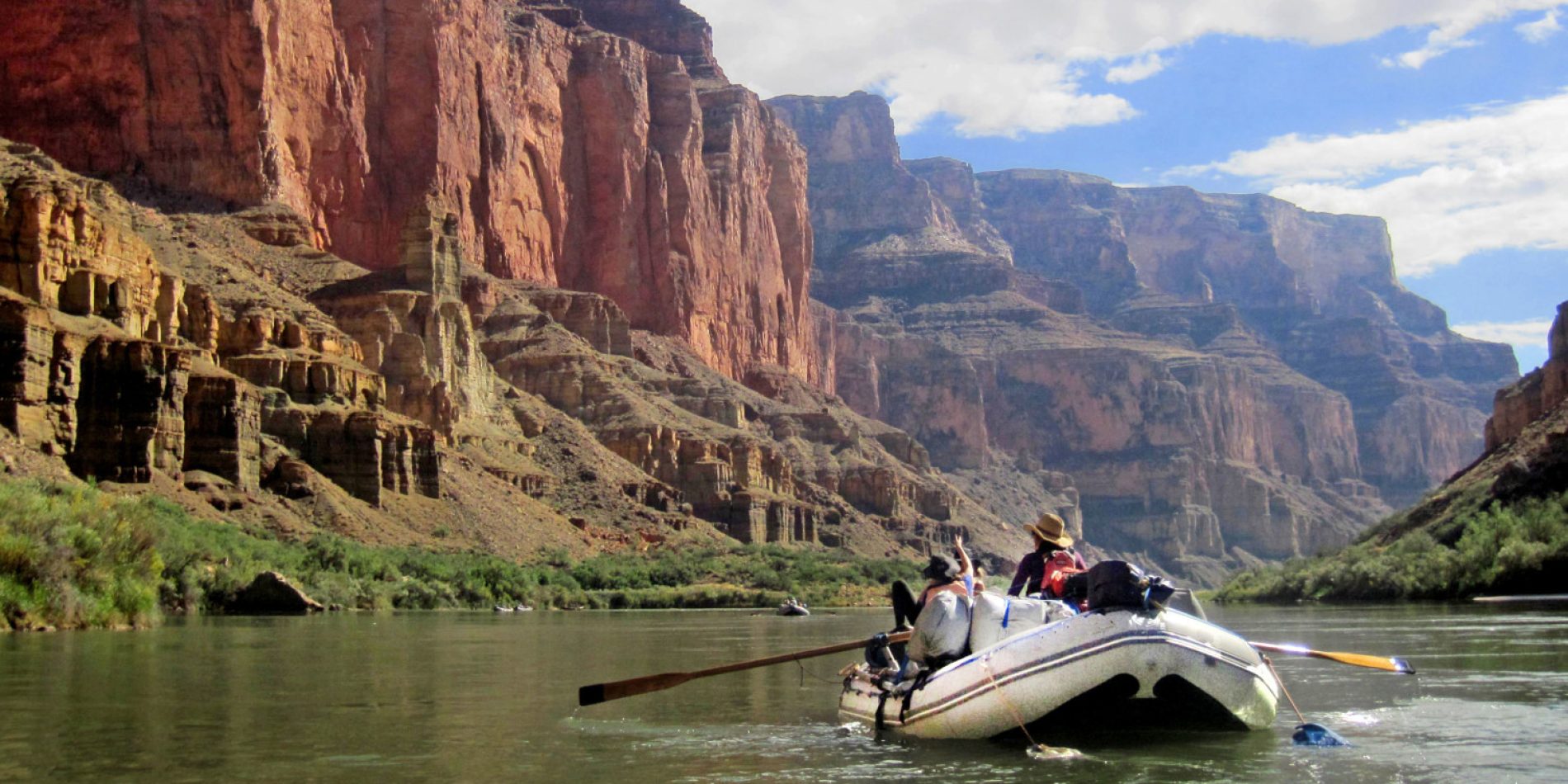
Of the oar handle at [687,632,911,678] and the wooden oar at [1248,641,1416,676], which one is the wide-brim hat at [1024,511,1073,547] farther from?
the wooden oar at [1248,641,1416,676]

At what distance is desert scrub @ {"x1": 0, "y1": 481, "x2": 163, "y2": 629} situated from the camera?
4188 cm

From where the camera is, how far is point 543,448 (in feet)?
401

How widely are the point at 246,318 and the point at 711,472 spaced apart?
1901 inches

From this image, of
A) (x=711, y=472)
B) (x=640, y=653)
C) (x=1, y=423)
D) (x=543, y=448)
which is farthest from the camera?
(x=711, y=472)

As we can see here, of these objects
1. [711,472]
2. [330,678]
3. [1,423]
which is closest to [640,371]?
[711,472]

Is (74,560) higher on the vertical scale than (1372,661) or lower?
higher

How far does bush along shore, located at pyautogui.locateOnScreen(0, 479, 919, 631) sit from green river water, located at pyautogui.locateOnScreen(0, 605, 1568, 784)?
67.4 inches

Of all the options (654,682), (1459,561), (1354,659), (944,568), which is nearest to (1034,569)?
(944,568)

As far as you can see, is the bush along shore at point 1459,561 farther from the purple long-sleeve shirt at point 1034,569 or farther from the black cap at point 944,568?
the black cap at point 944,568

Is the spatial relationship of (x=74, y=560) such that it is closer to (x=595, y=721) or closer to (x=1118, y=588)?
(x=595, y=721)

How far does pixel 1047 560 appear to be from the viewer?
24.5 metres

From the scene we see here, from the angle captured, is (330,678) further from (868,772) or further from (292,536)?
(292,536)

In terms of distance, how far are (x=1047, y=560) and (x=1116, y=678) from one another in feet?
11.8

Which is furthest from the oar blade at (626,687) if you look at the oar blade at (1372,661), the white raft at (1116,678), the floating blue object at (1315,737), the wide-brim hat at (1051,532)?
the oar blade at (1372,661)
